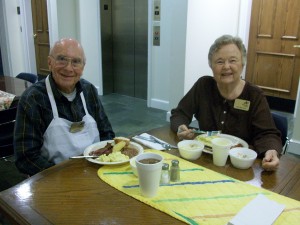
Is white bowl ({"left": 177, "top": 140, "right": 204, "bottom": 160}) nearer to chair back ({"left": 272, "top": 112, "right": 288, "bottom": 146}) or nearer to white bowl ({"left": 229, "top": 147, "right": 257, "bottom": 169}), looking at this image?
white bowl ({"left": 229, "top": 147, "right": 257, "bottom": 169})

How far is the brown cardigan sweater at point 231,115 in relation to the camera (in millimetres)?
1538

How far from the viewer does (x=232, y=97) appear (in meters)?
1.67

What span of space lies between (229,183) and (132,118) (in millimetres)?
3276

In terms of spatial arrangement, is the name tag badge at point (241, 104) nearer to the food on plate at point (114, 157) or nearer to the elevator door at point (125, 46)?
the food on plate at point (114, 157)

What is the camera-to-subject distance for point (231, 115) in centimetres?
166

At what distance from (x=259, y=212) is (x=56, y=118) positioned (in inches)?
40.6

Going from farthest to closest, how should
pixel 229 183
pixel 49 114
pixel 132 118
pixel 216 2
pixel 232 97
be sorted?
pixel 132 118 < pixel 216 2 < pixel 232 97 < pixel 49 114 < pixel 229 183

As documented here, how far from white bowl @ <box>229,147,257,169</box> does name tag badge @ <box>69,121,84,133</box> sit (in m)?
0.76

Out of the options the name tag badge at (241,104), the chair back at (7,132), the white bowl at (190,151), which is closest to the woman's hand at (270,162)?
the white bowl at (190,151)

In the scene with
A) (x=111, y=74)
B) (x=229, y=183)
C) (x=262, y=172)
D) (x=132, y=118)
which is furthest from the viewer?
(x=111, y=74)

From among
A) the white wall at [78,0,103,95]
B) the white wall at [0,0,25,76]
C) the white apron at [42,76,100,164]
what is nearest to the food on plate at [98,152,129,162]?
the white apron at [42,76,100,164]

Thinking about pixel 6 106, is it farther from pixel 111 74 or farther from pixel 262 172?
pixel 111 74

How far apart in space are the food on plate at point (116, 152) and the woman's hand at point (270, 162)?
21.5 inches

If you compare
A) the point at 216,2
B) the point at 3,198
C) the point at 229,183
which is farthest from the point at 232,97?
the point at 216,2
